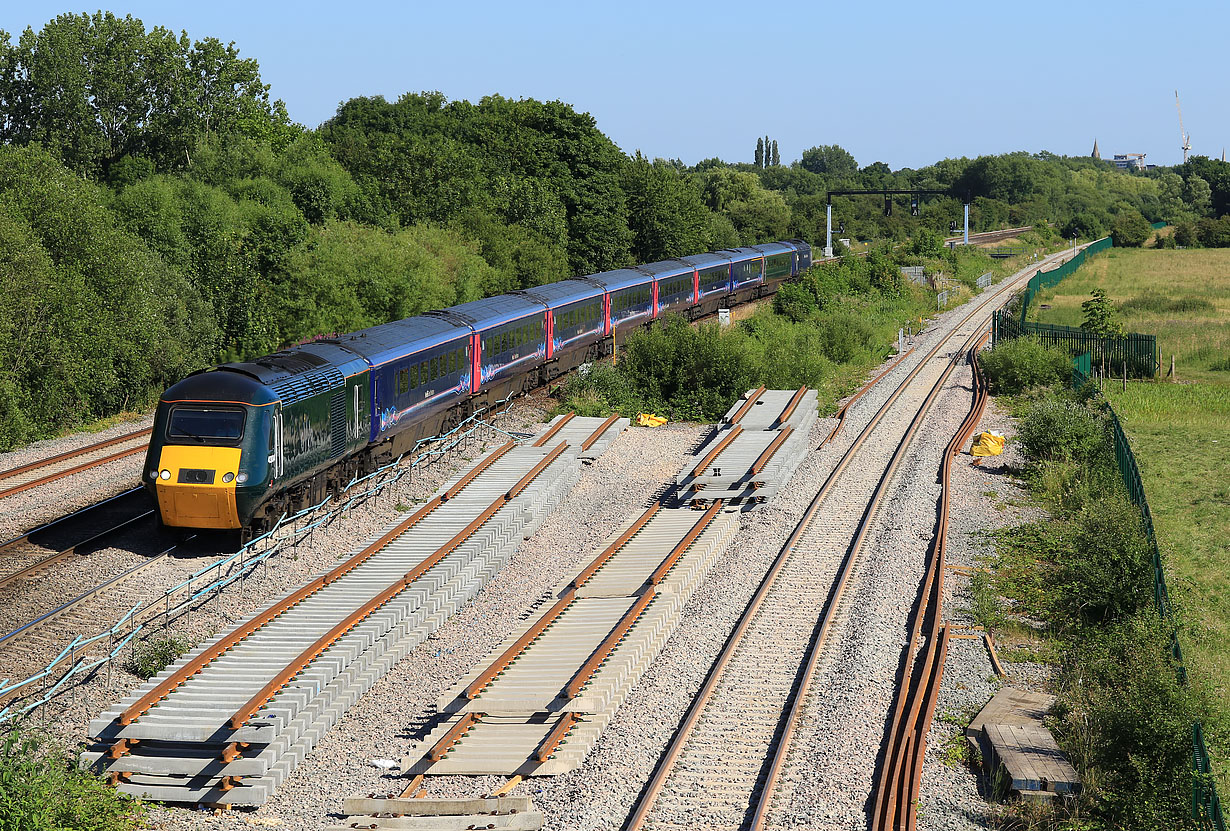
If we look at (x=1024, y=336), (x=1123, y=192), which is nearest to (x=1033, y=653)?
(x=1024, y=336)

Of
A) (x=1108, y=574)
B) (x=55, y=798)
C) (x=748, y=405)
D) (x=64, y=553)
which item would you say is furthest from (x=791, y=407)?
(x=55, y=798)

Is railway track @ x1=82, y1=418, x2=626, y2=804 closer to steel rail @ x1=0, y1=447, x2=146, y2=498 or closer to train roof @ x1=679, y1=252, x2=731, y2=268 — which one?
steel rail @ x1=0, y1=447, x2=146, y2=498

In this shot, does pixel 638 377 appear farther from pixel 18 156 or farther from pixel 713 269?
pixel 18 156

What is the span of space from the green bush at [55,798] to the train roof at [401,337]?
1244cm

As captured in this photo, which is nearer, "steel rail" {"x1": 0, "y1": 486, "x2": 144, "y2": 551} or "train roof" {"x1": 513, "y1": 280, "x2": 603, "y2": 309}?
"steel rail" {"x1": 0, "y1": 486, "x2": 144, "y2": 551}

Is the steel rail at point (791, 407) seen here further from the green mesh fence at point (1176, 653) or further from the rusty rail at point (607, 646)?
the rusty rail at point (607, 646)

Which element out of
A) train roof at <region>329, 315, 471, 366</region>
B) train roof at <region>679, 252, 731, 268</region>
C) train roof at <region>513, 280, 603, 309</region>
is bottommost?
train roof at <region>329, 315, 471, 366</region>

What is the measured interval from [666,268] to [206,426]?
29161 mm

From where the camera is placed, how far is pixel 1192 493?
82.9 ft

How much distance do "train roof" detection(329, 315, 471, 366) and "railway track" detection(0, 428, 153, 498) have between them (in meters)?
6.16

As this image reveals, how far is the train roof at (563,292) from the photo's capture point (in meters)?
34.4

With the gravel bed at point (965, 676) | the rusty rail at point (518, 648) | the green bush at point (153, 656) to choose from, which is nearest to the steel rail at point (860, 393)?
the gravel bed at point (965, 676)

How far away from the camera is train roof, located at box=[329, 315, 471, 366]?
2363 centimetres

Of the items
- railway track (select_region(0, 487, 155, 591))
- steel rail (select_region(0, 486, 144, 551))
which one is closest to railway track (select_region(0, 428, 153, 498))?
steel rail (select_region(0, 486, 144, 551))
